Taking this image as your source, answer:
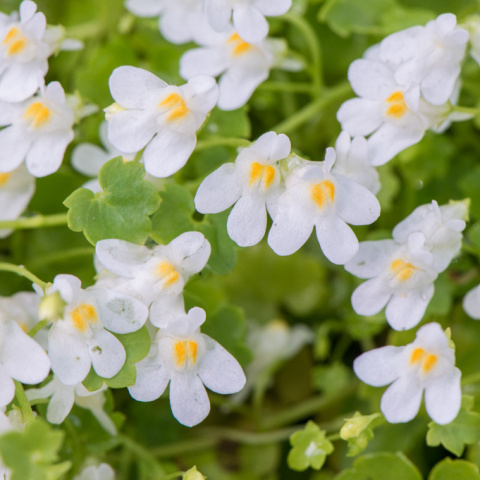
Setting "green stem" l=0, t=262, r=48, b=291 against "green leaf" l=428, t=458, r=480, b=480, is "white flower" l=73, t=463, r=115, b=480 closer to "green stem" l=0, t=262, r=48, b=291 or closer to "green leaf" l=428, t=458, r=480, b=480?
"green stem" l=0, t=262, r=48, b=291

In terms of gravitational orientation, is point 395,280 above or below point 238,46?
below

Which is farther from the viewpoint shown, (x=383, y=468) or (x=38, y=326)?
(x=383, y=468)

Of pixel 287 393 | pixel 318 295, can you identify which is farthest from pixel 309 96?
pixel 287 393

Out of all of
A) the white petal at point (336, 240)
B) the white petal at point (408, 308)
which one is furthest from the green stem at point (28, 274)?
the white petal at point (408, 308)

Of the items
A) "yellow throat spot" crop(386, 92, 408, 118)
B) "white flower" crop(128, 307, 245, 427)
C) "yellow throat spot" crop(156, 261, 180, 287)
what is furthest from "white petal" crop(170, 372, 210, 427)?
"yellow throat spot" crop(386, 92, 408, 118)

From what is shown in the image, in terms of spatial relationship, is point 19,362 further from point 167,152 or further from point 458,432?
point 458,432

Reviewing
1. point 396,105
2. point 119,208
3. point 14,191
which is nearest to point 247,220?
point 119,208

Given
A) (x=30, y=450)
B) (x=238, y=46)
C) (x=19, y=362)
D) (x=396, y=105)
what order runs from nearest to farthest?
(x=30, y=450), (x=19, y=362), (x=396, y=105), (x=238, y=46)
